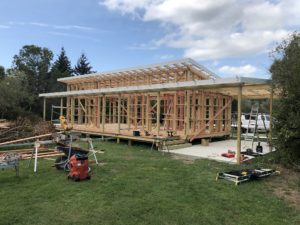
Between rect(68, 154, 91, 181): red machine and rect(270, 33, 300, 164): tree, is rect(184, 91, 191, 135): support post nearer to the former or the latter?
rect(270, 33, 300, 164): tree

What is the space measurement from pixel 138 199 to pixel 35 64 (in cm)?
4551

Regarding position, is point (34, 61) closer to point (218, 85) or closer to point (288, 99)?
point (218, 85)

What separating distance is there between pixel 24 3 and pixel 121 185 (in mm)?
11134

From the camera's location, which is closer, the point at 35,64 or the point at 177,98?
the point at 177,98

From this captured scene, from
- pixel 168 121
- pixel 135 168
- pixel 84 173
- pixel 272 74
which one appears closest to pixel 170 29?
pixel 168 121

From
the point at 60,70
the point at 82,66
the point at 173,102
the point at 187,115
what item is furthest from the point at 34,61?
the point at 187,115

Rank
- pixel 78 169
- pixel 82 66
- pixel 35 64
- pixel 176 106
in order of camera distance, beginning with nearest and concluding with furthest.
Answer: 1. pixel 78 169
2. pixel 176 106
3. pixel 35 64
4. pixel 82 66

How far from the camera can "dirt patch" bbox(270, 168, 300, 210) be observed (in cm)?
586

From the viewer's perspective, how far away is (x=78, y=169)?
6.93m

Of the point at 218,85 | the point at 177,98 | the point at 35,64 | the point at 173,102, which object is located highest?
the point at 35,64

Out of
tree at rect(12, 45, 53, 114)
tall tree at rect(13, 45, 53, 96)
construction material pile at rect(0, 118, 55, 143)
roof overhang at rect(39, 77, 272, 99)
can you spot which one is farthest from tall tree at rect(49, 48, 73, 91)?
construction material pile at rect(0, 118, 55, 143)

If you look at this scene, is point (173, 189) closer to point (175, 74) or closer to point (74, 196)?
point (74, 196)

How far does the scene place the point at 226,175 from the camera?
7258 mm

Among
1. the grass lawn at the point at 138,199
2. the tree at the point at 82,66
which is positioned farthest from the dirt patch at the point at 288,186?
the tree at the point at 82,66
